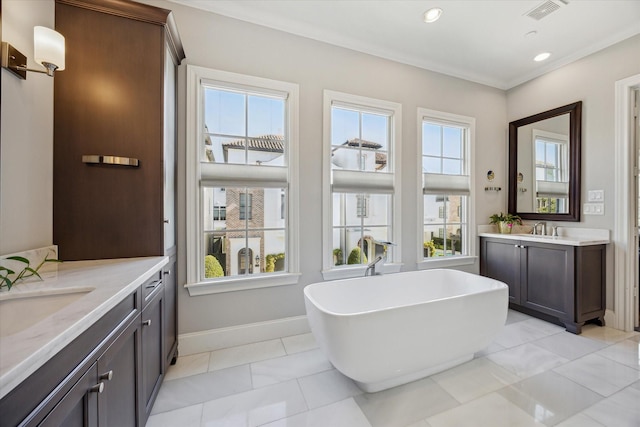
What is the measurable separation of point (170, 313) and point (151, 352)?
0.47m

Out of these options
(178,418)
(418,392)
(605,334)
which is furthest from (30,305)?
(605,334)

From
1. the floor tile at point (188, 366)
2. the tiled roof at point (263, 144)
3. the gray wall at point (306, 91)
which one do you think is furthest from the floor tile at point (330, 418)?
the tiled roof at point (263, 144)

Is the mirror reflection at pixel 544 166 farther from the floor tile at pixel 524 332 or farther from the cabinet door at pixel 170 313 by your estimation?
the cabinet door at pixel 170 313

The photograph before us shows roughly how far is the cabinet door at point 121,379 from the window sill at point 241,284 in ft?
3.14

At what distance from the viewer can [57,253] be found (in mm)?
1523

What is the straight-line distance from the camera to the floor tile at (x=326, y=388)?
1.66 m

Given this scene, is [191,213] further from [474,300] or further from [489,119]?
[489,119]

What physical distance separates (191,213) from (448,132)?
10.2ft

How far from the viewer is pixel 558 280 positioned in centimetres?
264

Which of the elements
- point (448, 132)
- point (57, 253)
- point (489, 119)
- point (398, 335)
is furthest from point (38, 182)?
point (489, 119)

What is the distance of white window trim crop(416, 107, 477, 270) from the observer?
3018mm

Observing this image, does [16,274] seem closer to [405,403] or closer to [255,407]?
[255,407]

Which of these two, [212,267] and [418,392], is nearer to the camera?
[418,392]

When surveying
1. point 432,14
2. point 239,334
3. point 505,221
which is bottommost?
point 239,334
